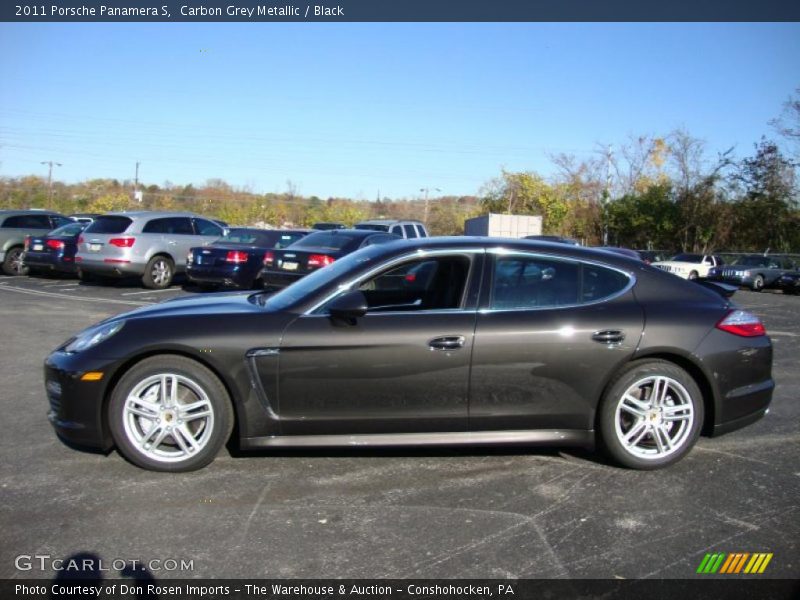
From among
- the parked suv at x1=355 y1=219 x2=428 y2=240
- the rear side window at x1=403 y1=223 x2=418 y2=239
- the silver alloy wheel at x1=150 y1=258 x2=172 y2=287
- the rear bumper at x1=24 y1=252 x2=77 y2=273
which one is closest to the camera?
the silver alloy wheel at x1=150 y1=258 x2=172 y2=287

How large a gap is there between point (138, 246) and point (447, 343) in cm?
1292

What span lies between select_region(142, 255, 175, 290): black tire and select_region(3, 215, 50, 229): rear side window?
4987 mm

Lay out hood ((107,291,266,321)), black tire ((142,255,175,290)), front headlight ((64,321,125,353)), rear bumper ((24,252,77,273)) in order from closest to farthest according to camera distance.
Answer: front headlight ((64,321,125,353))
hood ((107,291,266,321))
black tire ((142,255,175,290))
rear bumper ((24,252,77,273))

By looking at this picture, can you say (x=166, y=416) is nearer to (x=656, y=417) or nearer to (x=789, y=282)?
(x=656, y=417)

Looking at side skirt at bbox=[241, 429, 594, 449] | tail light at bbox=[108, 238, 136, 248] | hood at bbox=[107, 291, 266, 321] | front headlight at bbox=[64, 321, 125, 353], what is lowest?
side skirt at bbox=[241, 429, 594, 449]

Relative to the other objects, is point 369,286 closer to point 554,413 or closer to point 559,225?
point 554,413

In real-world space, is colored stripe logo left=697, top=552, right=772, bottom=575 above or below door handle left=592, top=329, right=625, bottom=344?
below

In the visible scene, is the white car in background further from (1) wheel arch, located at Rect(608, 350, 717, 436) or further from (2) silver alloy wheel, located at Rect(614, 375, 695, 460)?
(2) silver alloy wheel, located at Rect(614, 375, 695, 460)

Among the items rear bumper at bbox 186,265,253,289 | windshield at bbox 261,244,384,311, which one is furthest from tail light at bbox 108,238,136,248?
windshield at bbox 261,244,384,311

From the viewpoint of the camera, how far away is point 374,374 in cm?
424

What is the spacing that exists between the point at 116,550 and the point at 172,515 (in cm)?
42

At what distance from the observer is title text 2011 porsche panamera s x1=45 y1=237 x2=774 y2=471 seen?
4.24 m

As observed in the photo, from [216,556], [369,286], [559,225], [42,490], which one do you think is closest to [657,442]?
[369,286]

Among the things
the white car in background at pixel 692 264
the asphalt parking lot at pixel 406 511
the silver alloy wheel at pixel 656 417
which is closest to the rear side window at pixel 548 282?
the silver alloy wheel at pixel 656 417
